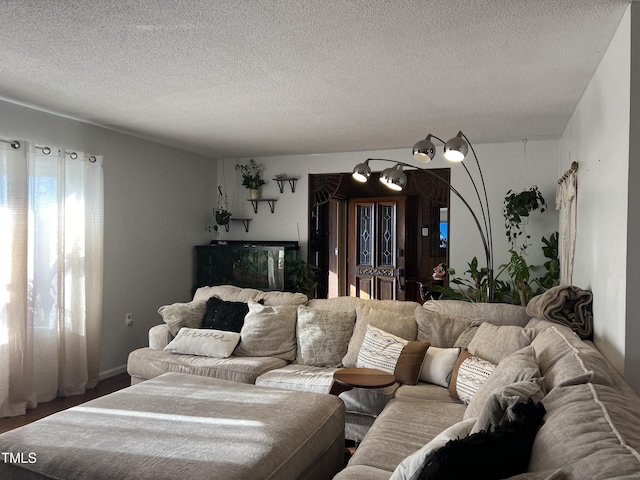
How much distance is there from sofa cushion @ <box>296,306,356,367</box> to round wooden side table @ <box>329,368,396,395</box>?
1.83 feet

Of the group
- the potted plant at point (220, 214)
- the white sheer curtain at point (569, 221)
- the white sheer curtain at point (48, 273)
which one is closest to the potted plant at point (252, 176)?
the potted plant at point (220, 214)

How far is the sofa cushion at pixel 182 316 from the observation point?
13.3 ft

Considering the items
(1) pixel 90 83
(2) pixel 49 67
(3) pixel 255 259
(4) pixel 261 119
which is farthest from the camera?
(3) pixel 255 259

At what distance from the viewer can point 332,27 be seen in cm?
228

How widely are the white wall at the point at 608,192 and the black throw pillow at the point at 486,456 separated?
1.01 metres

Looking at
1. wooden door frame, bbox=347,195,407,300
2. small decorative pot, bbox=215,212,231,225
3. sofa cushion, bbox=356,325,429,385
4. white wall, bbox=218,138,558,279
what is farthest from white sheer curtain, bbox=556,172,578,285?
small decorative pot, bbox=215,212,231,225

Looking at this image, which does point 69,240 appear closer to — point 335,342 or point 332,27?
point 335,342

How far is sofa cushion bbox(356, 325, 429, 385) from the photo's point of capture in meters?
3.16

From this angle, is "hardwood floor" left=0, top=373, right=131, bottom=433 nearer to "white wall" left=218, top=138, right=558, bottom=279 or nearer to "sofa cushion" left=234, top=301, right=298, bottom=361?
"sofa cushion" left=234, top=301, right=298, bottom=361

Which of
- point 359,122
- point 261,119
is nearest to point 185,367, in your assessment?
point 261,119

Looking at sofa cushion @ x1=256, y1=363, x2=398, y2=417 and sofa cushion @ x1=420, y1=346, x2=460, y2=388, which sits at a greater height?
sofa cushion @ x1=420, y1=346, x2=460, y2=388

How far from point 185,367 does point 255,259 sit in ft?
6.78

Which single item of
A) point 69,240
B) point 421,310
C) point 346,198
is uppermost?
point 346,198

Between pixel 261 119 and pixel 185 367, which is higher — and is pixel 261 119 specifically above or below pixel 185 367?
above
